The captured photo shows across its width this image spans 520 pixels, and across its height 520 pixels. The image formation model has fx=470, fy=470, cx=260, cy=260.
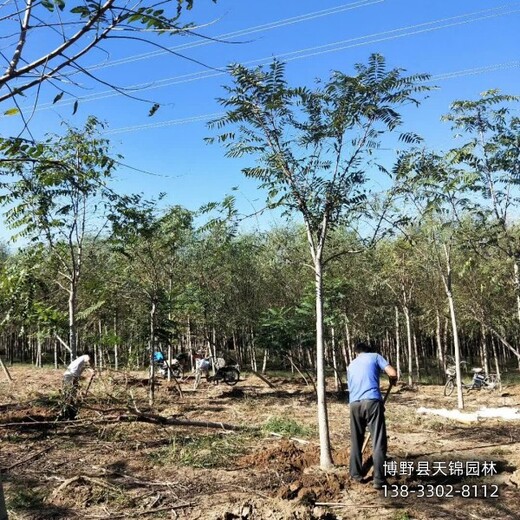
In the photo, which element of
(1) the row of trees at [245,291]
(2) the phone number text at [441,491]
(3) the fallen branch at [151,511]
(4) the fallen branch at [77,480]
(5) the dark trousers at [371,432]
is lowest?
(2) the phone number text at [441,491]

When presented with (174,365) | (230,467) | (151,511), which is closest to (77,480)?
(151,511)

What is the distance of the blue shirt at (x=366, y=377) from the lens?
561 cm

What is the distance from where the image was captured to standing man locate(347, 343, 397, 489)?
536 centimetres

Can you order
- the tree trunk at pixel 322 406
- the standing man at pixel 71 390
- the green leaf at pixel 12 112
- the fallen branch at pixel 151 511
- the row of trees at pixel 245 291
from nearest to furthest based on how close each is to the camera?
the green leaf at pixel 12 112
the fallen branch at pixel 151 511
the tree trunk at pixel 322 406
the standing man at pixel 71 390
the row of trees at pixel 245 291

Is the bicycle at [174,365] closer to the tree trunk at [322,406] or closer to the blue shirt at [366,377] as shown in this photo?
the tree trunk at [322,406]

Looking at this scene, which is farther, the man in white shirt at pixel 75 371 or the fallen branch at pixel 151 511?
the man in white shirt at pixel 75 371

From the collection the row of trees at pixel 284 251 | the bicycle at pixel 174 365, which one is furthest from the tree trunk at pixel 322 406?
the bicycle at pixel 174 365

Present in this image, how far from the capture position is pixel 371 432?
18.2 feet

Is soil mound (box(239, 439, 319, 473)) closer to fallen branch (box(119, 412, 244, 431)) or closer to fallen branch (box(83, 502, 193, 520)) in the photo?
fallen branch (box(83, 502, 193, 520))

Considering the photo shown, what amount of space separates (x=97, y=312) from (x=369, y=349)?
10.7 m

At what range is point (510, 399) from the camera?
1449 centimetres

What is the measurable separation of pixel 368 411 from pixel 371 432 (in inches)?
9.9

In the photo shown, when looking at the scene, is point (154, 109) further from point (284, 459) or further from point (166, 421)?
point (166, 421)

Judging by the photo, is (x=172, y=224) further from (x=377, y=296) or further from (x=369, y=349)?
(x=377, y=296)
